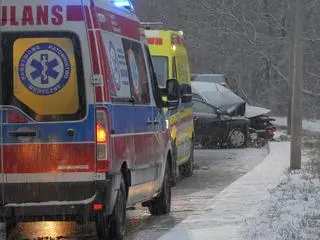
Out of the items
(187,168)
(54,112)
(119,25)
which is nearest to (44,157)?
(54,112)

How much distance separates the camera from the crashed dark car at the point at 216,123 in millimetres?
21844

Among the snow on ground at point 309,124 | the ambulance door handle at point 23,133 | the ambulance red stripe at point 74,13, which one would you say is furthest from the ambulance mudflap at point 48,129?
the snow on ground at point 309,124

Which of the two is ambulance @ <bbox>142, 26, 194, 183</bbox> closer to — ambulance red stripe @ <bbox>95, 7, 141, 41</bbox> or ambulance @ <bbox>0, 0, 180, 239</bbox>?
ambulance red stripe @ <bbox>95, 7, 141, 41</bbox>

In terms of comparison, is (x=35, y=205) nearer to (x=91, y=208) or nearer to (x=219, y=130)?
(x=91, y=208)

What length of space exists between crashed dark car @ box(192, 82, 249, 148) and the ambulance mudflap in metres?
14.4

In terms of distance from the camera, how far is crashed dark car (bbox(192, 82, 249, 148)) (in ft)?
71.7

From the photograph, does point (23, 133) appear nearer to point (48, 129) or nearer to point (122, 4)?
point (48, 129)

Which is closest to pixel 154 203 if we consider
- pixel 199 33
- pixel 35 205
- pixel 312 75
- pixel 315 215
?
pixel 315 215

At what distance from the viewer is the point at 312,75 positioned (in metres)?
31.4

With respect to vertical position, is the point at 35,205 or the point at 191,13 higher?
the point at 191,13

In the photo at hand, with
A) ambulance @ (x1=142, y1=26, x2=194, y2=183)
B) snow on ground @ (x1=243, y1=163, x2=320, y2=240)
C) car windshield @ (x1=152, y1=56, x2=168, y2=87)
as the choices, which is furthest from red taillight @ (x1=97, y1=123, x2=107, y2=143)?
car windshield @ (x1=152, y1=56, x2=168, y2=87)

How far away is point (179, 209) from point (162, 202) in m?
0.69

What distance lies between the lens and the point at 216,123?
21859 mm

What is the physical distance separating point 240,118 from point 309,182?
10727 mm
